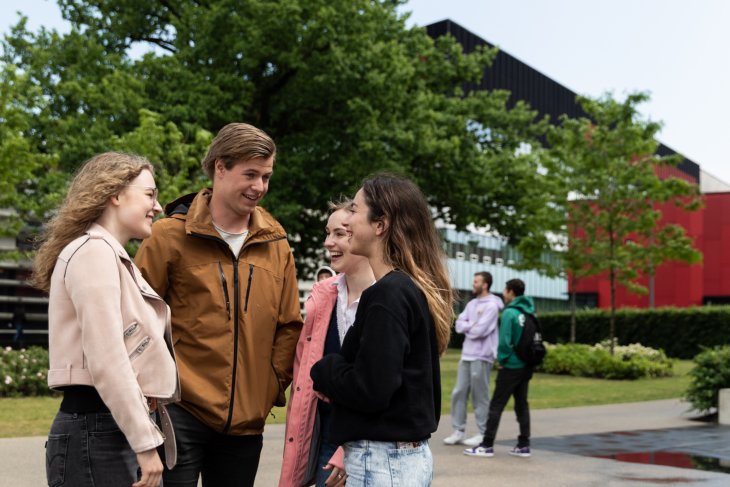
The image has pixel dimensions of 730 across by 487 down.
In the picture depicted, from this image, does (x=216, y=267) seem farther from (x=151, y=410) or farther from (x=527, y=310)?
(x=527, y=310)

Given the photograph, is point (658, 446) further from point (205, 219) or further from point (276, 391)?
point (205, 219)

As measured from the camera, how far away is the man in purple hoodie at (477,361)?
995 cm

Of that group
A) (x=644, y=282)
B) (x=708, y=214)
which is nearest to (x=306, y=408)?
(x=644, y=282)

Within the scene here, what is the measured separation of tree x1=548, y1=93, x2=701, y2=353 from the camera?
2512cm

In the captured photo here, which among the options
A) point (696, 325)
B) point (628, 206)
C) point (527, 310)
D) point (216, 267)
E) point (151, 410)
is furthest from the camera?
point (696, 325)

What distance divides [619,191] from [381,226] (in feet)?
76.4

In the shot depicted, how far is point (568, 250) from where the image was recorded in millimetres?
27578

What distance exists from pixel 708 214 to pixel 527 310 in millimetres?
51831

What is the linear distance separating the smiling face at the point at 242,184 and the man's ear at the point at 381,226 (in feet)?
1.89

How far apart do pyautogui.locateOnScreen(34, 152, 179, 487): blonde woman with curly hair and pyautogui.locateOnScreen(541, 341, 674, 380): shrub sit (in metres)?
20.9

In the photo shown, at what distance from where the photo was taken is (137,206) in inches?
114

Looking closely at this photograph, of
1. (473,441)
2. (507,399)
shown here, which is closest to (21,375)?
(473,441)

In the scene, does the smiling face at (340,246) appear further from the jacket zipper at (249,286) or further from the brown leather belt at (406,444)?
the brown leather belt at (406,444)

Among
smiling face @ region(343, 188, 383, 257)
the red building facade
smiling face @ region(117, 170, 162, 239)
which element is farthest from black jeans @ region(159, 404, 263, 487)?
the red building facade
